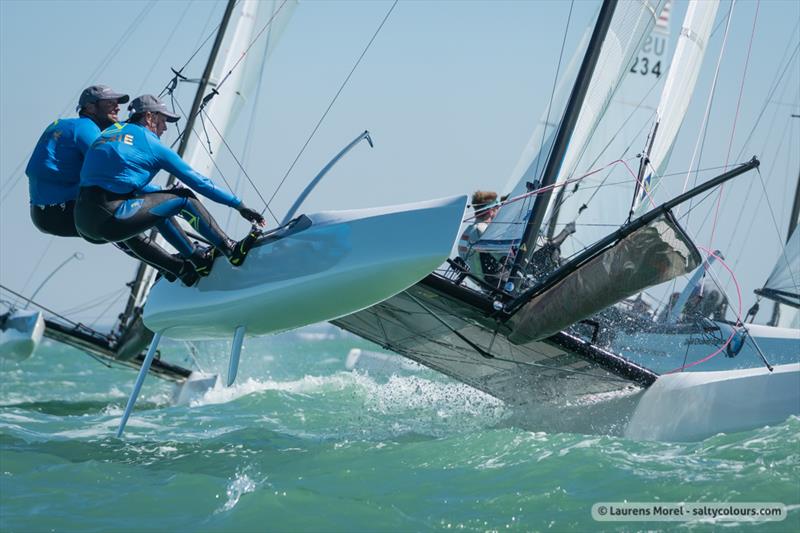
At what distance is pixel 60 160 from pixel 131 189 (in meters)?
0.63

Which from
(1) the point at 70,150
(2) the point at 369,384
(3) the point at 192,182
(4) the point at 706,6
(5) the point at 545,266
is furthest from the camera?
(2) the point at 369,384

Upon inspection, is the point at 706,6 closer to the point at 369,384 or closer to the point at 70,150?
the point at 369,384

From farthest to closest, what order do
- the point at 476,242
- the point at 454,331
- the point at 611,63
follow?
1. the point at 611,63
2. the point at 476,242
3. the point at 454,331

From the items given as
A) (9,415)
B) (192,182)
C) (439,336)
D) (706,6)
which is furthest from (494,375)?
(706,6)

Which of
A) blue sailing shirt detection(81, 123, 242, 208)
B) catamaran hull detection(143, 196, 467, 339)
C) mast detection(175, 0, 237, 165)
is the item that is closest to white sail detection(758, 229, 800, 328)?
mast detection(175, 0, 237, 165)

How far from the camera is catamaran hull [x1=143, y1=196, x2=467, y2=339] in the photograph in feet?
17.3

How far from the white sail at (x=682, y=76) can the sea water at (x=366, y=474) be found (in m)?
3.44

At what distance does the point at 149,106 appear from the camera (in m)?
→ 5.79

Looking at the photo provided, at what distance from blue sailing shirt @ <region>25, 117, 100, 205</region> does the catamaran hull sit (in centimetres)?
87

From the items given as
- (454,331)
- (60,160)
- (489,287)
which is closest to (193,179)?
(60,160)

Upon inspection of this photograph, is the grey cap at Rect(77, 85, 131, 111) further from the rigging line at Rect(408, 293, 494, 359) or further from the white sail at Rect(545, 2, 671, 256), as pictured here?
the white sail at Rect(545, 2, 671, 256)

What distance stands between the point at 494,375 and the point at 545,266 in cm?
109

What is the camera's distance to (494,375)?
799cm

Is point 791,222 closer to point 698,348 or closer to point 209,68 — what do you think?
point 698,348
